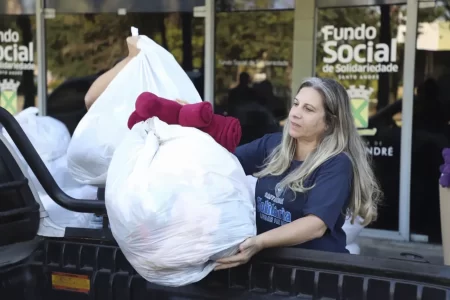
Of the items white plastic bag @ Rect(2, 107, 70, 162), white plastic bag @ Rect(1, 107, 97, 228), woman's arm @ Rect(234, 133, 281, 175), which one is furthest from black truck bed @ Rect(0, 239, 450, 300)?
white plastic bag @ Rect(2, 107, 70, 162)

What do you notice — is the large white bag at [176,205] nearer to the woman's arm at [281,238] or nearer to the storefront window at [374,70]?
the woman's arm at [281,238]

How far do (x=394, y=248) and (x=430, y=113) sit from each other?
1277 millimetres

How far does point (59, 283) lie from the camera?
8.45 ft

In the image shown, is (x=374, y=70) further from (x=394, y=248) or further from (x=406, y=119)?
(x=394, y=248)

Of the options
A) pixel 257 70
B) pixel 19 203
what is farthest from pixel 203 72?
pixel 19 203

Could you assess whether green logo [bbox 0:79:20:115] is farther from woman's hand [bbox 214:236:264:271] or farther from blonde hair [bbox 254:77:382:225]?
woman's hand [bbox 214:236:264:271]

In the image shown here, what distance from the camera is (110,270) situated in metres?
2.46

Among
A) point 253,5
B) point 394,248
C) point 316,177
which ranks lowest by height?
point 394,248

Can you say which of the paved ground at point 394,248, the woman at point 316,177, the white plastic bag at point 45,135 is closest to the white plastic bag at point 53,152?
the white plastic bag at point 45,135

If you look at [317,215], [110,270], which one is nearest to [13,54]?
[110,270]

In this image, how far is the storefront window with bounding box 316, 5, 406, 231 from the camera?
238 inches

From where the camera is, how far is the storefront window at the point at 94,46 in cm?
683

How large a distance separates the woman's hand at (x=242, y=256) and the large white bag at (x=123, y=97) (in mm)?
872

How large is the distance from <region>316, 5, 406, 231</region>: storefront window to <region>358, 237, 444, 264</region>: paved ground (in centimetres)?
22
